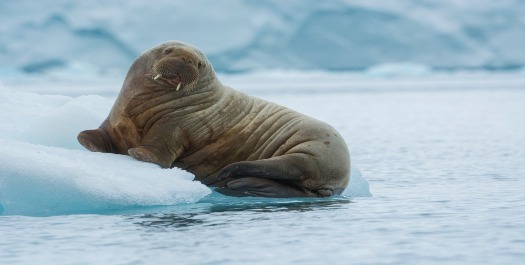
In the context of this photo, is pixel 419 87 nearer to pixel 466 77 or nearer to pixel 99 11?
pixel 466 77

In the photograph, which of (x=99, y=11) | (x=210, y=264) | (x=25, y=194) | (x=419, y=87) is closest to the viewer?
(x=210, y=264)

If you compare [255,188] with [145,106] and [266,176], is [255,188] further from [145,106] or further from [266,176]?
[145,106]

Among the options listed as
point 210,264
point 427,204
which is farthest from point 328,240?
point 427,204

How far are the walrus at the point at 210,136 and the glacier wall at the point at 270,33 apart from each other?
2334cm

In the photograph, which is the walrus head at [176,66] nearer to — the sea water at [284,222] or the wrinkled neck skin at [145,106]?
the wrinkled neck skin at [145,106]

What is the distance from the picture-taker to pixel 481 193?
6.44m

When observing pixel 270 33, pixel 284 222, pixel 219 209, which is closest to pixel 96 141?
pixel 219 209

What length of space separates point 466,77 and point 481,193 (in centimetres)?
3362

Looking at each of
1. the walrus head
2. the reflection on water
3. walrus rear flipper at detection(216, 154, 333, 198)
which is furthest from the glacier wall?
the reflection on water

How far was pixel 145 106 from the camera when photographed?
6.36 m

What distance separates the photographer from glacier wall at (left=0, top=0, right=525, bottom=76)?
29531 millimetres

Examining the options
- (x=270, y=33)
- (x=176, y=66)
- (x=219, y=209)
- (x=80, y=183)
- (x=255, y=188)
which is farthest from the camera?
(x=270, y=33)

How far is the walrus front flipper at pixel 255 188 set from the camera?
612 centimetres

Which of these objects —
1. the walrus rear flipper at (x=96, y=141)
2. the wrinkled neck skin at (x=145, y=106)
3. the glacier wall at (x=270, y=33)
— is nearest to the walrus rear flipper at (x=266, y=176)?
the wrinkled neck skin at (x=145, y=106)
